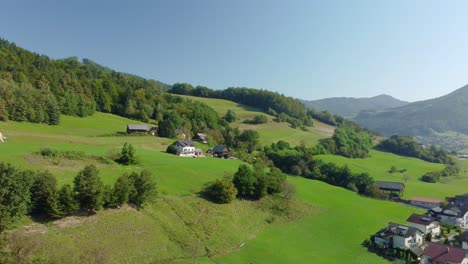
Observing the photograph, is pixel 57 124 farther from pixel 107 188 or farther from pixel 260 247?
pixel 260 247

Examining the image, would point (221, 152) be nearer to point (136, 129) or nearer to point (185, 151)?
point (185, 151)

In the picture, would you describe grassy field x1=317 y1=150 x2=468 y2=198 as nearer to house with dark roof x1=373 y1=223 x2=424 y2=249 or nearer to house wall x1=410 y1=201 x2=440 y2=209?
house wall x1=410 y1=201 x2=440 y2=209

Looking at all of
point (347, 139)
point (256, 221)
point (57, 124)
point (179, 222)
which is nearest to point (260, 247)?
point (256, 221)

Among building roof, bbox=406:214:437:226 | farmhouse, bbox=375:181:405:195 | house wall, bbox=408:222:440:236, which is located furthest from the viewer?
farmhouse, bbox=375:181:405:195

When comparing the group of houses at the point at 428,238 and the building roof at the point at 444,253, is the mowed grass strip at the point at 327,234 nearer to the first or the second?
the group of houses at the point at 428,238

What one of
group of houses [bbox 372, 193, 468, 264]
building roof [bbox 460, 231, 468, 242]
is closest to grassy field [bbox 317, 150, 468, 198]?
group of houses [bbox 372, 193, 468, 264]

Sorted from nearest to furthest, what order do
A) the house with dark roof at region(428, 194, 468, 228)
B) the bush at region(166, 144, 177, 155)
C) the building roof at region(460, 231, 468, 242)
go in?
1. the building roof at region(460, 231, 468, 242)
2. the house with dark roof at region(428, 194, 468, 228)
3. the bush at region(166, 144, 177, 155)
